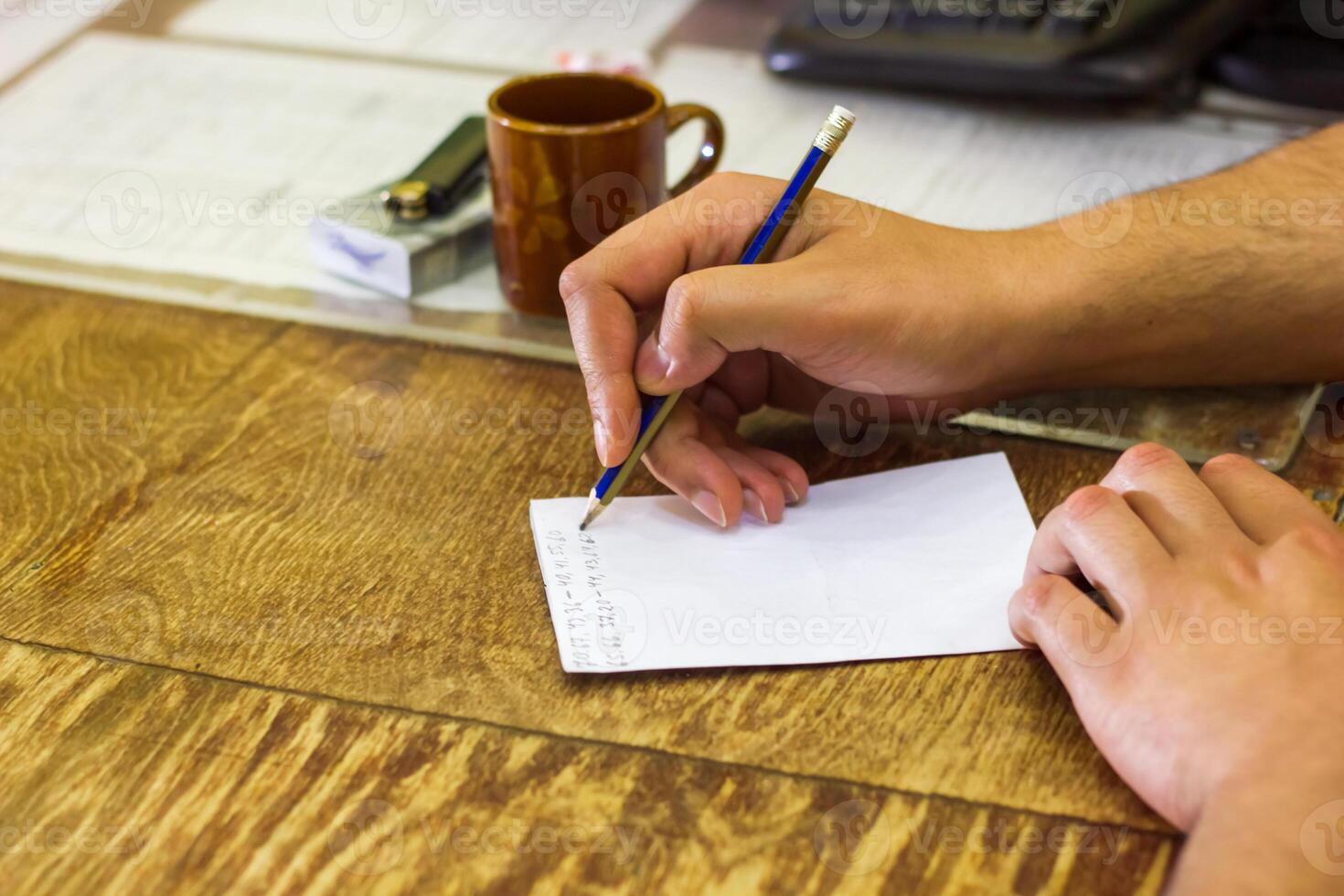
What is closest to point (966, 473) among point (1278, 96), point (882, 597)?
point (882, 597)

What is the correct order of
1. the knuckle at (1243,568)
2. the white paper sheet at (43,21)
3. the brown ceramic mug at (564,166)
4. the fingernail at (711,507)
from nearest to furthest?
the knuckle at (1243,568) < the fingernail at (711,507) < the brown ceramic mug at (564,166) < the white paper sheet at (43,21)

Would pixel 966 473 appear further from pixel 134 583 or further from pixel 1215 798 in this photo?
pixel 134 583

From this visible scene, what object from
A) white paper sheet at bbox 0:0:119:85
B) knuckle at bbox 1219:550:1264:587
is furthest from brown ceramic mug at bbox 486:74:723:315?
white paper sheet at bbox 0:0:119:85

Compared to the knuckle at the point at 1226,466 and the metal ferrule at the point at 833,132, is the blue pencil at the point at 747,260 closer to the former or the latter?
the metal ferrule at the point at 833,132

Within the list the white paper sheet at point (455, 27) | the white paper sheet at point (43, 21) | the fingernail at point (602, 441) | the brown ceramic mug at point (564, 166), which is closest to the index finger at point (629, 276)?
the fingernail at point (602, 441)

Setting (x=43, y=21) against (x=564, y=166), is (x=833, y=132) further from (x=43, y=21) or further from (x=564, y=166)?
(x=43, y=21)

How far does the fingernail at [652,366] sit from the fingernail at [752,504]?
87mm

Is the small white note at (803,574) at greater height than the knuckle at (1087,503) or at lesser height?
lesser

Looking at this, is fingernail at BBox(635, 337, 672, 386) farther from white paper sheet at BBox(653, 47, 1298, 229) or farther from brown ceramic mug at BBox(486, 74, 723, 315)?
white paper sheet at BBox(653, 47, 1298, 229)

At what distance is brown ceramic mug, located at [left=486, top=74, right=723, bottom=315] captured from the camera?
97 centimetres

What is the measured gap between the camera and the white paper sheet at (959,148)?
1.17 m

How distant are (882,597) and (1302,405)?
0.37 meters

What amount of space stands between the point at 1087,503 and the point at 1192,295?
269 millimetres

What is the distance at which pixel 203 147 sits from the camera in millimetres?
1271
